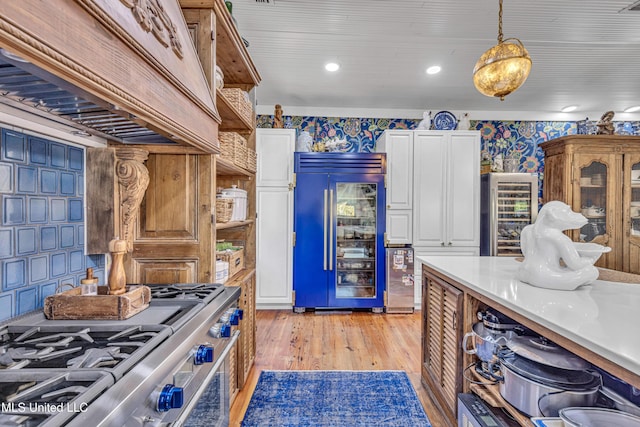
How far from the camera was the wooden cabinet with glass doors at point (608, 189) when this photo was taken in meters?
3.85

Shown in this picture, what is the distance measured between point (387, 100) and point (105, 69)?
3946 millimetres

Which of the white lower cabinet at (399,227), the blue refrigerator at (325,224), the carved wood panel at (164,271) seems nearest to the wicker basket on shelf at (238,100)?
the carved wood panel at (164,271)

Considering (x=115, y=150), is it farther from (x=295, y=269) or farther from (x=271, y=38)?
(x=295, y=269)

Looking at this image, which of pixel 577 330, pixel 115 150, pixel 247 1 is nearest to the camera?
pixel 577 330

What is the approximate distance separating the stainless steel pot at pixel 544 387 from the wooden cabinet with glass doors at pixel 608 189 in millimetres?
3514

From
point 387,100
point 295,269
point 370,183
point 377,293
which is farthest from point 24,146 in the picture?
point 387,100

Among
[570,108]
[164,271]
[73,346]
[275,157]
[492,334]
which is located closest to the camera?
[73,346]

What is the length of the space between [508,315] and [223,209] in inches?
61.1

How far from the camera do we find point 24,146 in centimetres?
104

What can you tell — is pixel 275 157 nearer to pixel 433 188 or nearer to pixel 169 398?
A: pixel 433 188

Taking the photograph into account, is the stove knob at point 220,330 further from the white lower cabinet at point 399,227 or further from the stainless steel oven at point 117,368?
the white lower cabinet at point 399,227

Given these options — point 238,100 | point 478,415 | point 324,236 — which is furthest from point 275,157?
point 478,415

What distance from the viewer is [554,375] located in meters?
1.16

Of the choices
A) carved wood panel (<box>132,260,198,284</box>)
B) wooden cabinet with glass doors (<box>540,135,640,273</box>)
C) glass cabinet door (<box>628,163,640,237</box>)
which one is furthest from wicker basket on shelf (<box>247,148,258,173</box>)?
glass cabinet door (<box>628,163,640,237</box>)
